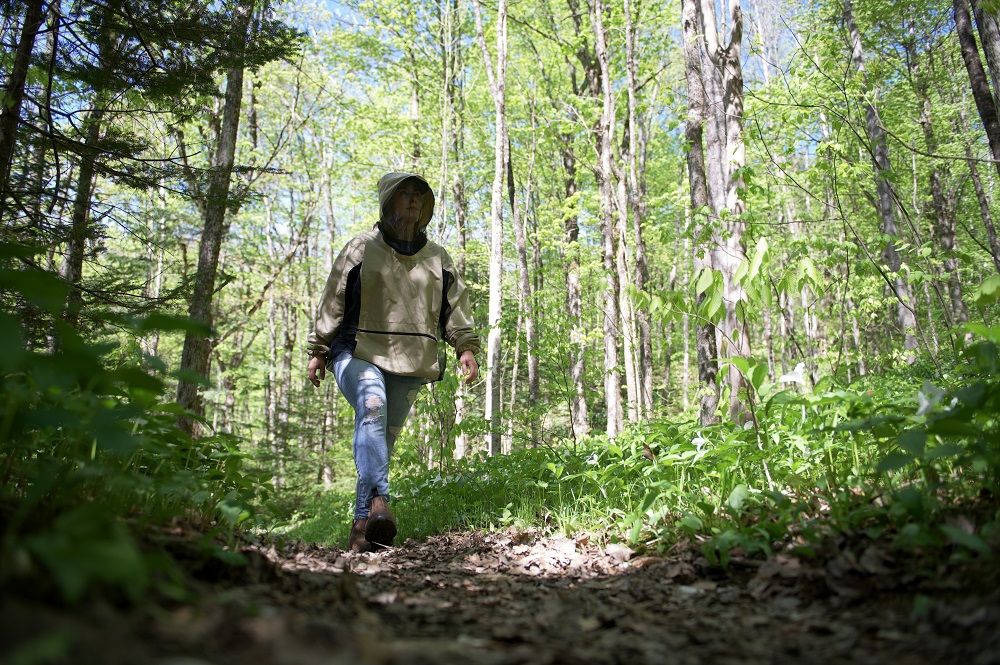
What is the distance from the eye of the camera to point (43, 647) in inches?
31.2

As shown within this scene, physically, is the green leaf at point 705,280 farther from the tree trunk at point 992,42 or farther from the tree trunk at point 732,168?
the tree trunk at point 992,42

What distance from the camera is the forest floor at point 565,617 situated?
3.37 feet

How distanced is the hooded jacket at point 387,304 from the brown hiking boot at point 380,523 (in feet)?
2.98

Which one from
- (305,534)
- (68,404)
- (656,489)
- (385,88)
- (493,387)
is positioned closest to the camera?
(68,404)

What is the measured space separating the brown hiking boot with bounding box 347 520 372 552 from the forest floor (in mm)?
1008

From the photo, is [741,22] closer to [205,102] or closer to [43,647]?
[205,102]

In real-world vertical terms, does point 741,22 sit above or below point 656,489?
above

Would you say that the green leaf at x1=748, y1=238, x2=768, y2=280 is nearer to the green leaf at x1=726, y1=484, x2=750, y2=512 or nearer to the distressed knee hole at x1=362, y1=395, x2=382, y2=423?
the green leaf at x1=726, y1=484, x2=750, y2=512

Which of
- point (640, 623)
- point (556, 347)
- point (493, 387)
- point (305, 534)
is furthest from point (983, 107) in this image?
point (305, 534)

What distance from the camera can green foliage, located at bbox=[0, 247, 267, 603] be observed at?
1.05 m

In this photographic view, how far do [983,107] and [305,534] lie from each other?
34.5 feet

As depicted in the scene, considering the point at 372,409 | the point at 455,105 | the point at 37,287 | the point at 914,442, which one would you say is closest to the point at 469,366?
the point at 372,409

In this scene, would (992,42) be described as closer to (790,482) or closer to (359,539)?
(790,482)

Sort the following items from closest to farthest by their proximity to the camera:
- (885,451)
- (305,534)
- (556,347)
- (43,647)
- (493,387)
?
(43,647) → (885,451) → (556,347) → (305,534) → (493,387)
